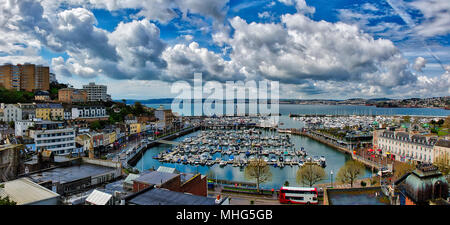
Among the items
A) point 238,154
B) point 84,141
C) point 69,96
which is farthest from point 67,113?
point 238,154

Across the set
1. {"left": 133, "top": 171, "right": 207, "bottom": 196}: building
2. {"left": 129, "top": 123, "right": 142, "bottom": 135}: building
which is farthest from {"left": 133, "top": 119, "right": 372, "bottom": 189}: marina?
{"left": 133, "top": 171, "right": 207, "bottom": 196}: building

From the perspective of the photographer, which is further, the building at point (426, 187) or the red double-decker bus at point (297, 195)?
the red double-decker bus at point (297, 195)

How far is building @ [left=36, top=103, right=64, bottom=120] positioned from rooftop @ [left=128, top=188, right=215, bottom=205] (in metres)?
20.9

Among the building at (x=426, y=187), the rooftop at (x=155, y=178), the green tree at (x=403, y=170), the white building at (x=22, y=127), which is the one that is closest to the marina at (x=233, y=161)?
the green tree at (x=403, y=170)

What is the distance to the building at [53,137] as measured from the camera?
13.2 meters

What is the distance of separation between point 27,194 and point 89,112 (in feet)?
75.2

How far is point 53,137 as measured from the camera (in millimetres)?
13648

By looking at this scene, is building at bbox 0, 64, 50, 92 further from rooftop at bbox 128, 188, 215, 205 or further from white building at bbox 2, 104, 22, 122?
rooftop at bbox 128, 188, 215, 205

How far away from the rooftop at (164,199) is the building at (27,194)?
0.92m

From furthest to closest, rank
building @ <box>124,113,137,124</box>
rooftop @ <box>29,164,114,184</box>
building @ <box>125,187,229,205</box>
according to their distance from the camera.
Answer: building @ <box>124,113,137,124</box>
rooftop @ <box>29,164,114,184</box>
building @ <box>125,187,229,205</box>

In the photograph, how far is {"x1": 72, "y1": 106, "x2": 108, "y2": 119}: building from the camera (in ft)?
73.9

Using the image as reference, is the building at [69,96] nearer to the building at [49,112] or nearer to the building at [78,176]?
the building at [49,112]

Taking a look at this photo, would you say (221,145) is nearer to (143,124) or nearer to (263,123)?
(143,124)
